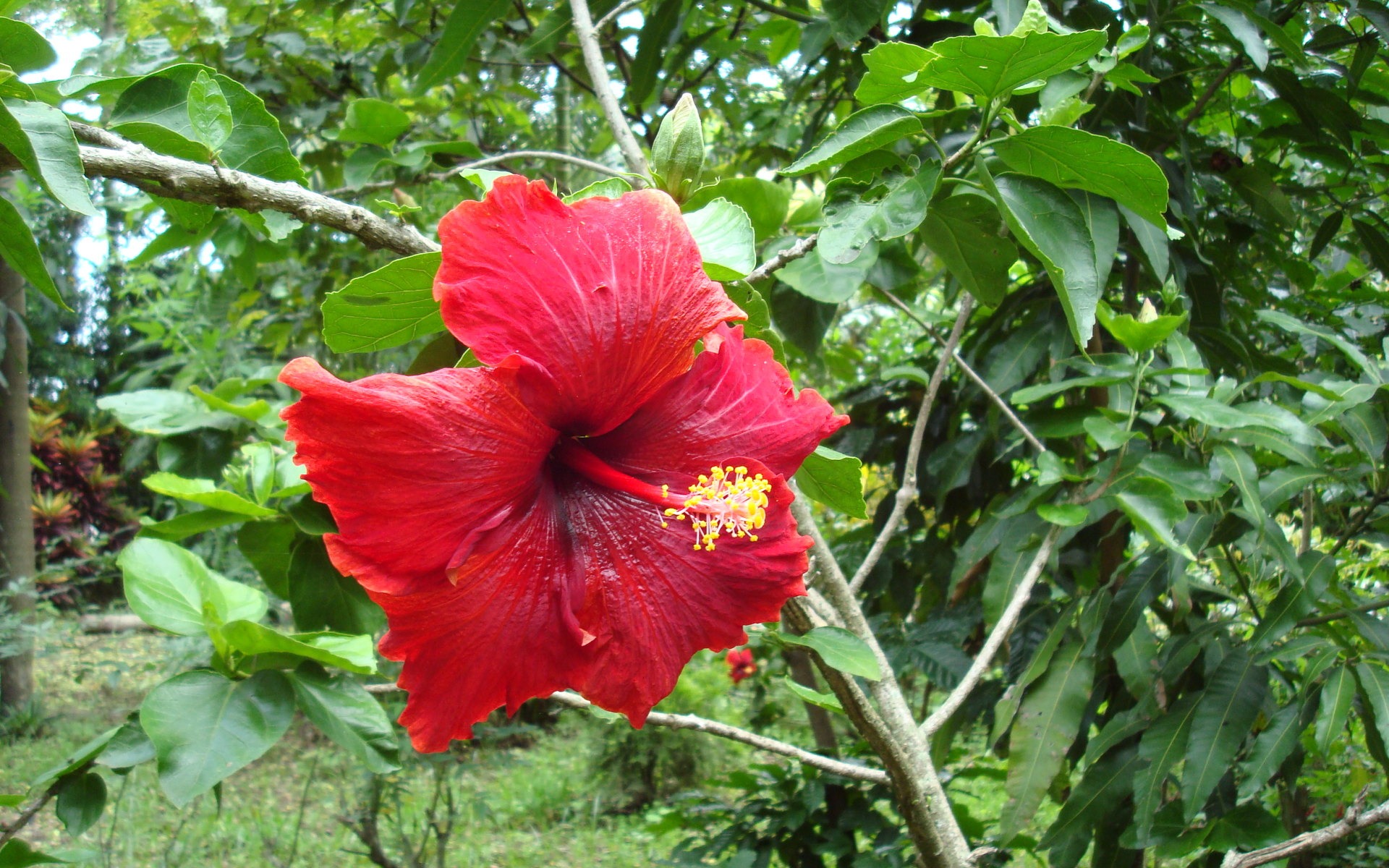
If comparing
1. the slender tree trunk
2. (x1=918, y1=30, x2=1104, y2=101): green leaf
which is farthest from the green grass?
(x1=918, y1=30, x2=1104, y2=101): green leaf

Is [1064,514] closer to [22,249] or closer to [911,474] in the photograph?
[911,474]

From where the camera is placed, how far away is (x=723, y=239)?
79 cm

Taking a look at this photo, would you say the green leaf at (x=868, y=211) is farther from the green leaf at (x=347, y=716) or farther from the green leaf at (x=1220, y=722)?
the green leaf at (x=1220, y=722)

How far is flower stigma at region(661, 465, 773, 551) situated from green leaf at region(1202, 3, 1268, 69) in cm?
121

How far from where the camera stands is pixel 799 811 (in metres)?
2.26

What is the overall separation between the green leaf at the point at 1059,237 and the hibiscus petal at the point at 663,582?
0.32m

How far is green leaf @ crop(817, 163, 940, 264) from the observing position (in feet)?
2.87

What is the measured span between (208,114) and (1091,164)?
2.55 ft

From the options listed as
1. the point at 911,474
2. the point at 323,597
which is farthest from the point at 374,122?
the point at 911,474

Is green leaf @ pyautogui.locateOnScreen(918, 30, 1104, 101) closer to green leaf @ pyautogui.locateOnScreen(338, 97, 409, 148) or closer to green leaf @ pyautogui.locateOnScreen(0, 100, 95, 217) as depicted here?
green leaf @ pyautogui.locateOnScreen(0, 100, 95, 217)

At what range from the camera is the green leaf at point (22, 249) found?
709 millimetres

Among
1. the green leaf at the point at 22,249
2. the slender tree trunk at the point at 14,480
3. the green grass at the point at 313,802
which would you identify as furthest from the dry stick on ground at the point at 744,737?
the slender tree trunk at the point at 14,480

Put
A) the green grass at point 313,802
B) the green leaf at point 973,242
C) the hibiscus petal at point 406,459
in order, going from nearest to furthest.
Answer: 1. the hibiscus petal at point 406,459
2. the green leaf at point 973,242
3. the green grass at point 313,802

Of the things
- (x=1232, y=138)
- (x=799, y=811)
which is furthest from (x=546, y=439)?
(x=1232, y=138)
